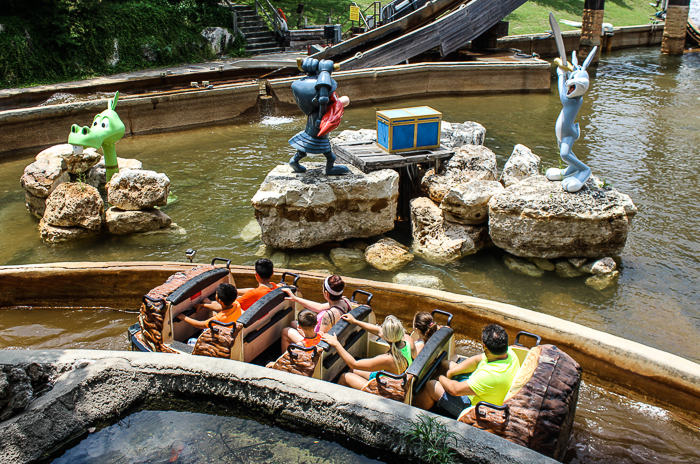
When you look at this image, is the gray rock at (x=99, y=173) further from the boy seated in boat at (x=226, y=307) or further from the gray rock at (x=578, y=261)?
the gray rock at (x=578, y=261)

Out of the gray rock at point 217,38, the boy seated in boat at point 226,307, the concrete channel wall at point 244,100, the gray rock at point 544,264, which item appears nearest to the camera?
the boy seated in boat at point 226,307

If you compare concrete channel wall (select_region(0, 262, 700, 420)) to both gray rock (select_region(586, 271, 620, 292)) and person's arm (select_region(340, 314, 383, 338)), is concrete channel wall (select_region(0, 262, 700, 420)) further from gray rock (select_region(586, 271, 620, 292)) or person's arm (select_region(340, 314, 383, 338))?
gray rock (select_region(586, 271, 620, 292))

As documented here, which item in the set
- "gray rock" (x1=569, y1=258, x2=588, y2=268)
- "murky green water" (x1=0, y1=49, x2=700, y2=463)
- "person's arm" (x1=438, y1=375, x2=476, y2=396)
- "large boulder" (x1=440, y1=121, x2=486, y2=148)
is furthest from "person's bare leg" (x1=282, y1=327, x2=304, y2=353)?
"large boulder" (x1=440, y1=121, x2=486, y2=148)

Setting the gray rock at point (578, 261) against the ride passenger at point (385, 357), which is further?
the gray rock at point (578, 261)

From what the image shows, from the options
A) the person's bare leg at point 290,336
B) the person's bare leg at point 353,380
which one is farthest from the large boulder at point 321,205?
the person's bare leg at point 353,380

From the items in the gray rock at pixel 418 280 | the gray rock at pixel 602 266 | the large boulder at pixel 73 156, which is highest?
the large boulder at pixel 73 156

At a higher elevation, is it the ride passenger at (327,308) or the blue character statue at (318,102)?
the blue character statue at (318,102)

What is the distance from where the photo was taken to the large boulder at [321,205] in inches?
267

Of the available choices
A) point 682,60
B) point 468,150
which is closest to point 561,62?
point 468,150

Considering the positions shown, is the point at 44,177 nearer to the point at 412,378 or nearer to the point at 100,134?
the point at 100,134

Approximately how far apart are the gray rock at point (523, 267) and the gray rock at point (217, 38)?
1619 centimetres

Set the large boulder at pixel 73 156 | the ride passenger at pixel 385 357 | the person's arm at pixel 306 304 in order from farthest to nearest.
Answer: the large boulder at pixel 73 156 → the person's arm at pixel 306 304 → the ride passenger at pixel 385 357

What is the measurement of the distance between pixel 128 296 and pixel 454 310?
3608mm

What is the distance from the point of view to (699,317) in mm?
5605
